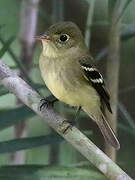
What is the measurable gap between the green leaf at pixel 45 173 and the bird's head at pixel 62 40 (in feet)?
2.97

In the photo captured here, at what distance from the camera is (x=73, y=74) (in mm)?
3264

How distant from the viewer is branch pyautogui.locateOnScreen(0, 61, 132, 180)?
2.33 metres

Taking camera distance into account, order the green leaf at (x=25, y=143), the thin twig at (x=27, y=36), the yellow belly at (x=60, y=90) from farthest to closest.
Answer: the thin twig at (x=27, y=36) → the yellow belly at (x=60, y=90) → the green leaf at (x=25, y=143)

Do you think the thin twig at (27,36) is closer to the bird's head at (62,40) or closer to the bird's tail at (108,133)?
the bird's head at (62,40)

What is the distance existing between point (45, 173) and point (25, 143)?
24 cm

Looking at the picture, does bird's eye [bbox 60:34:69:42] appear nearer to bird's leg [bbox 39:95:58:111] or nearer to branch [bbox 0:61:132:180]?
bird's leg [bbox 39:95:58:111]

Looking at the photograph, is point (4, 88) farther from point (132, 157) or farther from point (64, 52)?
point (132, 157)

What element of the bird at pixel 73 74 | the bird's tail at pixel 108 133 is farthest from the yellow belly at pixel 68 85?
the bird's tail at pixel 108 133

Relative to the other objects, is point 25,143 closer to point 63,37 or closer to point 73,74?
point 73,74

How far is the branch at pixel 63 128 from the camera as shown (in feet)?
7.64

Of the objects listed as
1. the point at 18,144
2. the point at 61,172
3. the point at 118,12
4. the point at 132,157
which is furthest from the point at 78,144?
the point at 132,157

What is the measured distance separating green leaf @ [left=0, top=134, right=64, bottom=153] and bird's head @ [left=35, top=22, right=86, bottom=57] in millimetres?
697

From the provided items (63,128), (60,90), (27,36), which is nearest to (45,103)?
(60,90)

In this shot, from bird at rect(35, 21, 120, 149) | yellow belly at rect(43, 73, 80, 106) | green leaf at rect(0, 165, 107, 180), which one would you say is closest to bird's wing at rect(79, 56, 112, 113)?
bird at rect(35, 21, 120, 149)
